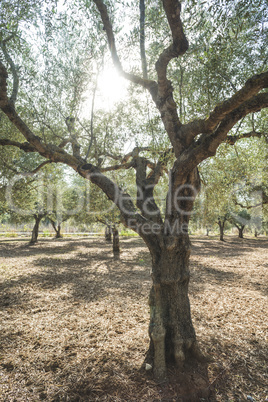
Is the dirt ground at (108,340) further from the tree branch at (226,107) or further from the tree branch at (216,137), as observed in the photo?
the tree branch at (226,107)

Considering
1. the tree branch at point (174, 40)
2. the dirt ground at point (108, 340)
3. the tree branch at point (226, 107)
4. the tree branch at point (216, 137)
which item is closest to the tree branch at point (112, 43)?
the tree branch at point (174, 40)

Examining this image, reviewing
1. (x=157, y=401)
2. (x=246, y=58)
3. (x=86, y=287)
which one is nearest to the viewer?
(x=157, y=401)

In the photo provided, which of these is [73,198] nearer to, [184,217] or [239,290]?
[239,290]

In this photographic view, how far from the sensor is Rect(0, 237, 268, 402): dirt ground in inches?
135

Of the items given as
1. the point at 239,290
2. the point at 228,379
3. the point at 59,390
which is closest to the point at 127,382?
the point at 59,390

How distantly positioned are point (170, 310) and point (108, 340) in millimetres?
1743

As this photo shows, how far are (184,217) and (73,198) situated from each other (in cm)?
2445

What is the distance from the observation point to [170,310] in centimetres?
421

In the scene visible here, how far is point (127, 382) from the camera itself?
3.54 meters

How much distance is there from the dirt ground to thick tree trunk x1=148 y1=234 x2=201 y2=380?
0.31 meters

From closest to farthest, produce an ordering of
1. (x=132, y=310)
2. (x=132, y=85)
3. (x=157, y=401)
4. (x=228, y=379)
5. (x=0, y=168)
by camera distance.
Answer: (x=157, y=401) → (x=228, y=379) → (x=132, y=310) → (x=132, y=85) → (x=0, y=168)

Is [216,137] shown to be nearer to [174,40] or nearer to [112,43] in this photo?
[174,40]

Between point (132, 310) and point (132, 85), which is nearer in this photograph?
point (132, 310)

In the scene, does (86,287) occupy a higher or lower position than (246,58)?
lower
